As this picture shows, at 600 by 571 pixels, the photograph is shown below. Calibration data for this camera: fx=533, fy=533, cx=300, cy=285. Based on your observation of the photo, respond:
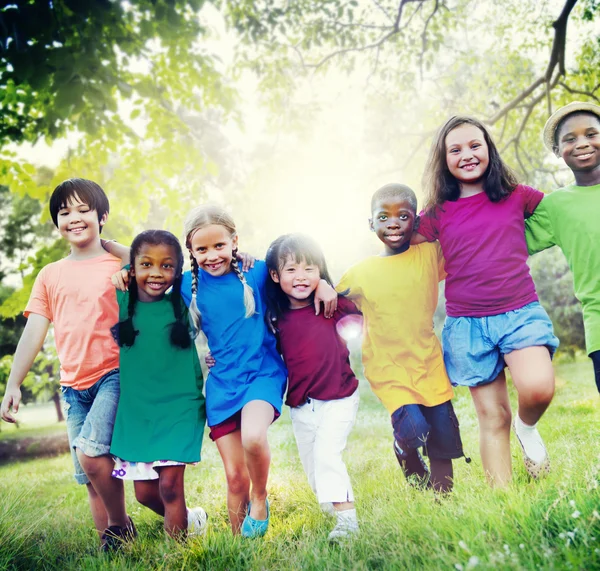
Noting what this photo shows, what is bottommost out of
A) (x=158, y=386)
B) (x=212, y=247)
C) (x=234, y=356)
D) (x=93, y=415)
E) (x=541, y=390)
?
(x=541, y=390)

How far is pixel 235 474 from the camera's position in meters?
2.86

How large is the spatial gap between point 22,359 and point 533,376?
276 cm

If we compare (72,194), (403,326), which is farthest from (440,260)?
(72,194)

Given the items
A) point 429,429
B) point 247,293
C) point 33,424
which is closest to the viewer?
point 247,293

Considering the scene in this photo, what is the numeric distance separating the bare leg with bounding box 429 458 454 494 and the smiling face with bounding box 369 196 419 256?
129 centimetres

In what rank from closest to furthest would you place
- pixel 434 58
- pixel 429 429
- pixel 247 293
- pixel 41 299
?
pixel 247 293 → pixel 429 429 → pixel 41 299 → pixel 434 58

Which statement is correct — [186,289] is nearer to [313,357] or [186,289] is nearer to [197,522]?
[313,357]

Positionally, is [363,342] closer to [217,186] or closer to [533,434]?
[533,434]

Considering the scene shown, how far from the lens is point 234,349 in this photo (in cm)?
290

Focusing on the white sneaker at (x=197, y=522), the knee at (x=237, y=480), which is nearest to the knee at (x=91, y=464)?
the white sneaker at (x=197, y=522)

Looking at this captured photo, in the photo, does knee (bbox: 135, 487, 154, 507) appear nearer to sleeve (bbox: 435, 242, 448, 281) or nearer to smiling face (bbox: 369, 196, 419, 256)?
smiling face (bbox: 369, 196, 419, 256)

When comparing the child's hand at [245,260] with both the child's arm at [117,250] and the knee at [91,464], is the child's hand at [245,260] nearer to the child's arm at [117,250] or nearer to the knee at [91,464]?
the child's arm at [117,250]

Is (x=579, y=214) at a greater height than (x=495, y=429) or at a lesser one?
greater

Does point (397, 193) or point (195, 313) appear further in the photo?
point (397, 193)
